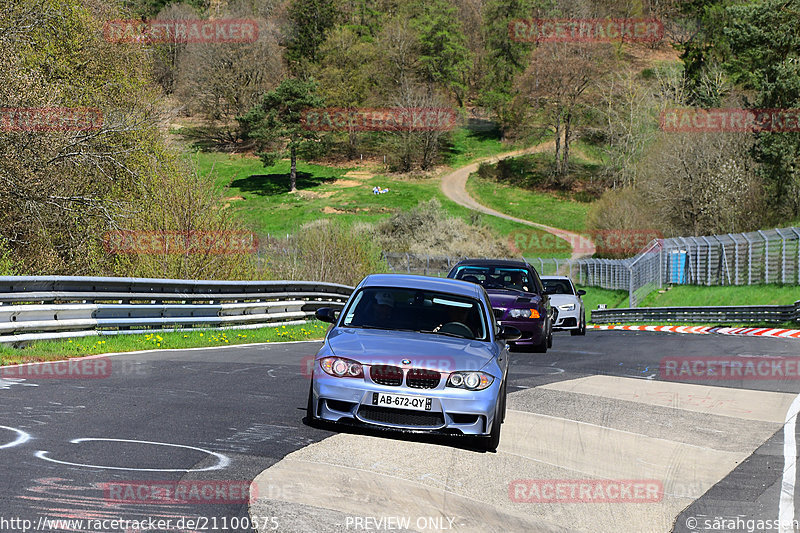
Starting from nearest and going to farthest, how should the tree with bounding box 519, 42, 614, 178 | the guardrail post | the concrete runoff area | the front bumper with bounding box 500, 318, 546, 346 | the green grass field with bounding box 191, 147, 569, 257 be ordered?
the concrete runoff area → the front bumper with bounding box 500, 318, 546, 346 → the guardrail post → the green grass field with bounding box 191, 147, 569, 257 → the tree with bounding box 519, 42, 614, 178

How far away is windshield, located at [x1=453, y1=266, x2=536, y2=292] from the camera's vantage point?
1761 cm

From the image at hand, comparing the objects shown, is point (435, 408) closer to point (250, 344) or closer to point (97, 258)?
point (250, 344)

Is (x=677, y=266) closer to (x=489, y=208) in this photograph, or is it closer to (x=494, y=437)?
(x=489, y=208)

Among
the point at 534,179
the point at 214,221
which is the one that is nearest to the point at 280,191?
the point at 534,179

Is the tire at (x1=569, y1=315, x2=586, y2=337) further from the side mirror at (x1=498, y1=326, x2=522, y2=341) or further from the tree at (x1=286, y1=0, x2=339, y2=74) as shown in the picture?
the tree at (x1=286, y1=0, x2=339, y2=74)

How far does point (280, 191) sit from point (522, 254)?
35.3 metres

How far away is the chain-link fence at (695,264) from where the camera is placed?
3909cm

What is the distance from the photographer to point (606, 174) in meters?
96.0

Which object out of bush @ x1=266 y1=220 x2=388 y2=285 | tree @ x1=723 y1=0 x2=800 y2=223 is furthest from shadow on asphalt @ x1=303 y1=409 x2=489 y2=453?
tree @ x1=723 y1=0 x2=800 y2=223

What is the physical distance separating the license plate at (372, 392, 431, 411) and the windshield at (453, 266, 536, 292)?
9899 mm

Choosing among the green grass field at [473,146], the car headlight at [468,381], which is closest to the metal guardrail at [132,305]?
the car headlight at [468,381]

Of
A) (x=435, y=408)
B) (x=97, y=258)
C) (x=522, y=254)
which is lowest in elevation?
(x=522, y=254)

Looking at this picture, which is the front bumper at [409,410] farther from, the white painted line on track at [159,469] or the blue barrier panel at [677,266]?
the blue barrier panel at [677,266]

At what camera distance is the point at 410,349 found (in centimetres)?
801
